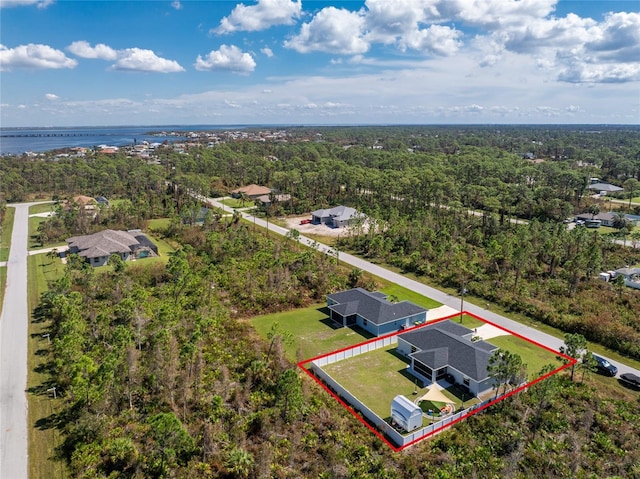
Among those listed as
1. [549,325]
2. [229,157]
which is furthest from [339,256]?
[229,157]

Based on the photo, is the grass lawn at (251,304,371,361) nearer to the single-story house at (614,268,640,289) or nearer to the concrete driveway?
the concrete driveway

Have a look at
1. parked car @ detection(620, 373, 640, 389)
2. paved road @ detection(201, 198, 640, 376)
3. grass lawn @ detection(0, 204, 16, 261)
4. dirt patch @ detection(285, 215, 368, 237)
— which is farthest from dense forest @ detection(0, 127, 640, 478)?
grass lawn @ detection(0, 204, 16, 261)

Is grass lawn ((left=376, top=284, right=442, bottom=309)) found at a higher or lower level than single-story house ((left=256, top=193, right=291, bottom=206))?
lower

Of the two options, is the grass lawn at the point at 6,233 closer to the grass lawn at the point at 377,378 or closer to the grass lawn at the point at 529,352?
the grass lawn at the point at 377,378

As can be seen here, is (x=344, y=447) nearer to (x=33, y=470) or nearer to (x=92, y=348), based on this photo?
(x=33, y=470)

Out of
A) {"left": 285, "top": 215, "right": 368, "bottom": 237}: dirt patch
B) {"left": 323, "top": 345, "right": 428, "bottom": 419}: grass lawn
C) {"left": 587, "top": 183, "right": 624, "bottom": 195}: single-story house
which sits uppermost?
{"left": 587, "top": 183, "right": 624, "bottom": 195}: single-story house

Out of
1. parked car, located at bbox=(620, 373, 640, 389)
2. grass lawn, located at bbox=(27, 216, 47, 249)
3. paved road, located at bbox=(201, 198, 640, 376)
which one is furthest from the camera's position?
grass lawn, located at bbox=(27, 216, 47, 249)

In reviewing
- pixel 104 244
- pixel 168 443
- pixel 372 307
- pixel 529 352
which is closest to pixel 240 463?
pixel 168 443
